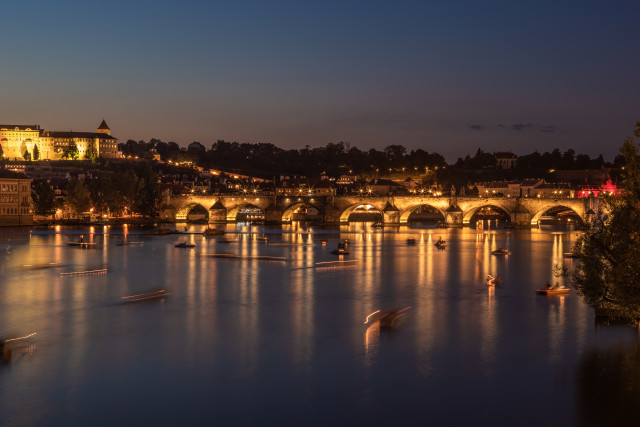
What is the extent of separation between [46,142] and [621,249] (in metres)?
127

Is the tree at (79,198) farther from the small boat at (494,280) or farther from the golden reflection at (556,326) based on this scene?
the golden reflection at (556,326)

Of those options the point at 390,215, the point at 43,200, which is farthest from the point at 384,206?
the point at 43,200

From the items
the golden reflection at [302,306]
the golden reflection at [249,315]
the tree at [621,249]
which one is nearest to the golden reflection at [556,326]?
the tree at [621,249]

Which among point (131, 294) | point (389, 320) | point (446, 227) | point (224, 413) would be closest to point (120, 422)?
point (224, 413)

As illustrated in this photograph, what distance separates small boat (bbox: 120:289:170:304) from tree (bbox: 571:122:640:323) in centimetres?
1609

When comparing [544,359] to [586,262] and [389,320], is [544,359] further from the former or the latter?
[389,320]

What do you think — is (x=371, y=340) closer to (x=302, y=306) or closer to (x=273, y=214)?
(x=302, y=306)

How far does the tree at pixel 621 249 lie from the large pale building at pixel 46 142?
393 feet

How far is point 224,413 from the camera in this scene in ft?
44.4

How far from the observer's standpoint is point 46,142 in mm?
127250

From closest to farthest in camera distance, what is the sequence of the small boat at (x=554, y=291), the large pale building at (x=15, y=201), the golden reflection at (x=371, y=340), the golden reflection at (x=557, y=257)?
the golden reflection at (x=371, y=340) → the small boat at (x=554, y=291) → the golden reflection at (x=557, y=257) → the large pale building at (x=15, y=201)

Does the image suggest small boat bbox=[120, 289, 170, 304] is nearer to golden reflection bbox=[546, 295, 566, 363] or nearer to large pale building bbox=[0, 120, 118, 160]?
golden reflection bbox=[546, 295, 566, 363]

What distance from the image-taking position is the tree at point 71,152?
403 feet

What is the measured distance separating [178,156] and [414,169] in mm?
48729
